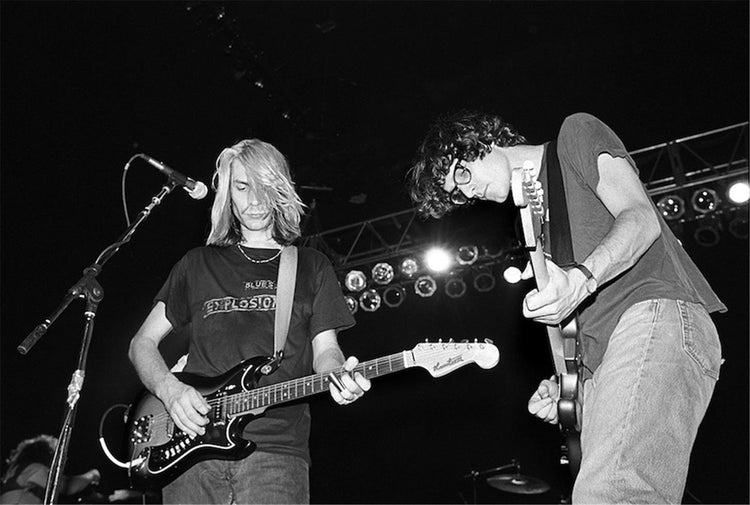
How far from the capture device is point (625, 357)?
6.67 feet

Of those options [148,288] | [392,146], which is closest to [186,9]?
[392,146]

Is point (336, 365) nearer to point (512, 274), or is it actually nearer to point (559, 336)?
point (559, 336)

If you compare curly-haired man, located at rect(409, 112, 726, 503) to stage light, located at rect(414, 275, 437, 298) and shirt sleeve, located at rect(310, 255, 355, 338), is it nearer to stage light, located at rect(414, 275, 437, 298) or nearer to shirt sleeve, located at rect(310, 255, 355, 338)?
shirt sleeve, located at rect(310, 255, 355, 338)

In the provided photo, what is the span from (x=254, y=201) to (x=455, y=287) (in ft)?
14.8

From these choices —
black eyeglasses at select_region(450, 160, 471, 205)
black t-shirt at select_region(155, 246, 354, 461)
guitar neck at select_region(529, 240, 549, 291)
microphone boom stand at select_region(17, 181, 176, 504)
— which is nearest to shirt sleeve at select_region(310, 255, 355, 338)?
black t-shirt at select_region(155, 246, 354, 461)

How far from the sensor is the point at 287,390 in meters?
2.85

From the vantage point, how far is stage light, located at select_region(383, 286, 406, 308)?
25.3 ft

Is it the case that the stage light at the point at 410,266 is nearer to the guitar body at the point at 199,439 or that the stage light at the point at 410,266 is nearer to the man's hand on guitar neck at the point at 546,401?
the guitar body at the point at 199,439

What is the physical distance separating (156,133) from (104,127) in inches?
17.4

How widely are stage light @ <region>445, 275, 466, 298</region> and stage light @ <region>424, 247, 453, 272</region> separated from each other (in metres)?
0.18

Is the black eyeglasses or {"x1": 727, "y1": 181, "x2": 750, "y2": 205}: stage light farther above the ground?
{"x1": 727, "y1": 181, "x2": 750, "y2": 205}: stage light

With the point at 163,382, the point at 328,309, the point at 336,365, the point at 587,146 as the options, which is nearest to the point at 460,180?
the point at 587,146

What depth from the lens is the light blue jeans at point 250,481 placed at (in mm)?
2631

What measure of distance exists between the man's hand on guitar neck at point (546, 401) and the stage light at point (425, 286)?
4831mm
